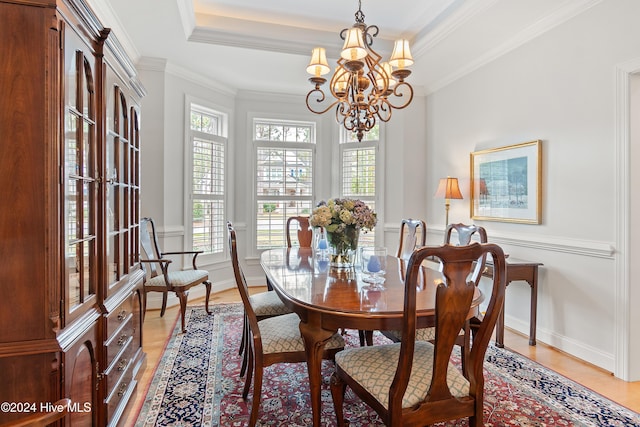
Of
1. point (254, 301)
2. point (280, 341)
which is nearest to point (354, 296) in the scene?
point (280, 341)

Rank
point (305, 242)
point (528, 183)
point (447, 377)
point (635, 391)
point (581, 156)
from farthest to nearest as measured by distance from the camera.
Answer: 1. point (305, 242)
2. point (528, 183)
3. point (581, 156)
4. point (635, 391)
5. point (447, 377)

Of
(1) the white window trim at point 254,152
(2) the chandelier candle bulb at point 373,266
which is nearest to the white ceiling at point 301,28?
(1) the white window trim at point 254,152

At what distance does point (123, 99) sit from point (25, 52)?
38.2 inches

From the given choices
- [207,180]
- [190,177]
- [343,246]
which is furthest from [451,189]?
[190,177]

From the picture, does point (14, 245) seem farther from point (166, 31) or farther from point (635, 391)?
point (635, 391)

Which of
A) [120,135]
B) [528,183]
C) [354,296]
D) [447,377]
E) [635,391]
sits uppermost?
[120,135]

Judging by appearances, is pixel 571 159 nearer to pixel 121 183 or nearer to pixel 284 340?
pixel 284 340

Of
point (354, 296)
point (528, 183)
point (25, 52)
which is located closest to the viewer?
point (25, 52)

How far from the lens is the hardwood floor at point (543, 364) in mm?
2227

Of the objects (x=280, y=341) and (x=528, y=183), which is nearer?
(x=280, y=341)

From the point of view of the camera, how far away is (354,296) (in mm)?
1756

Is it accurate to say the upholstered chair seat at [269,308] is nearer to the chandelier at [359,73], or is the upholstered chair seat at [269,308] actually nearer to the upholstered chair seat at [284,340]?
the upholstered chair seat at [284,340]

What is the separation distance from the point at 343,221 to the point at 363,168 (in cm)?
305

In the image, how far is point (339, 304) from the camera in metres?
1.62
